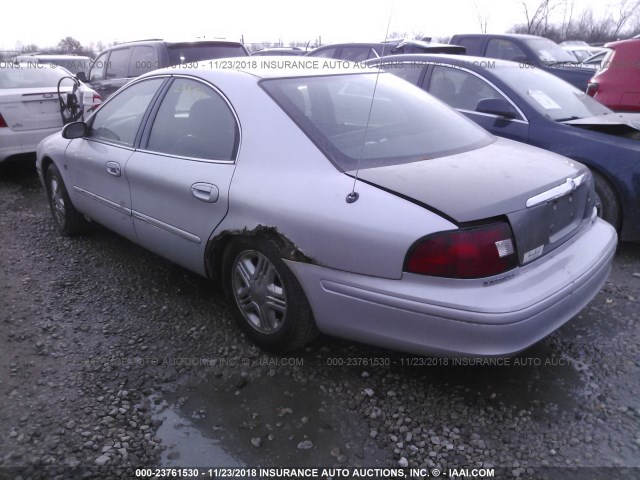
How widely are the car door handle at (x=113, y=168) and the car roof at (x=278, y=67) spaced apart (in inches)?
27.2

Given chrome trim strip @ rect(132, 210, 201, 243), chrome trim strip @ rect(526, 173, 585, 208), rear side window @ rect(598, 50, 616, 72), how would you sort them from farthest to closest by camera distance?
rear side window @ rect(598, 50, 616, 72) → chrome trim strip @ rect(132, 210, 201, 243) → chrome trim strip @ rect(526, 173, 585, 208)

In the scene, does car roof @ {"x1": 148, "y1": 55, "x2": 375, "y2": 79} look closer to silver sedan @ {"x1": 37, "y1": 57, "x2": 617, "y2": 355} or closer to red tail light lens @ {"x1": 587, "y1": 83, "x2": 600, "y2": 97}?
silver sedan @ {"x1": 37, "y1": 57, "x2": 617, "y2": 355}

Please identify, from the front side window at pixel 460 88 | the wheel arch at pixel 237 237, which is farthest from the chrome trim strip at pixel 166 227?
the front side window at pixel 460 88

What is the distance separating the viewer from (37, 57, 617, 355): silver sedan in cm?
227

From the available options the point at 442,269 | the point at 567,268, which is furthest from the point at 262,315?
the point at 567,268

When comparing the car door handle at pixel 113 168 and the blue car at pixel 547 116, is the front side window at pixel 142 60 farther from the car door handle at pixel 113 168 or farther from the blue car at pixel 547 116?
the car door handle at pixel 113 168

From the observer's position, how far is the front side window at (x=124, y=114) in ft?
12.4

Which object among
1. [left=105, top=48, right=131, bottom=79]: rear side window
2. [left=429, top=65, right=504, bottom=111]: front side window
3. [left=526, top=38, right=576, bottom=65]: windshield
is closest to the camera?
[left=429, top=65, right=504, bottom=111]: front side window

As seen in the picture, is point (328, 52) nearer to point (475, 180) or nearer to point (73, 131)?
point (73, 131)

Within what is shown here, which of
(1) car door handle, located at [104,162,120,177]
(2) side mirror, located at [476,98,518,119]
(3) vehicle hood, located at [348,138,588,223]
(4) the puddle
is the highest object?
(3) vehicle hood, located at [348,138,588,223]

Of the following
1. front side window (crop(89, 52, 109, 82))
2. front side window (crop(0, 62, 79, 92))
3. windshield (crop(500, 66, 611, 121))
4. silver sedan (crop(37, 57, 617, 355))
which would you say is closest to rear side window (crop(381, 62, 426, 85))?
windshield (crop(500, 66, 611, 121))

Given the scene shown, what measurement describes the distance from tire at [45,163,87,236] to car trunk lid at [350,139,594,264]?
3.15 metres

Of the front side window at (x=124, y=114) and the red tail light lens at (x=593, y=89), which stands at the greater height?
the front side window at (x=124, y=114)

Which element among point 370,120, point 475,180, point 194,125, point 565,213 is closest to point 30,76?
point 194,125
